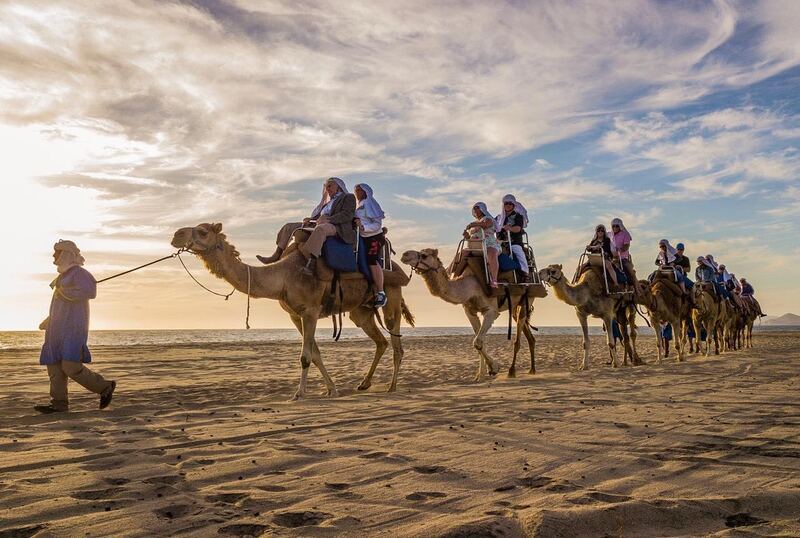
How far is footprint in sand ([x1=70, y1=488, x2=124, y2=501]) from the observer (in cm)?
427

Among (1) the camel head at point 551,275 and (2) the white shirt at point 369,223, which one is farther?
(1) the camel head at point 551,275

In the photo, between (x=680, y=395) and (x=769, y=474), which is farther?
(x=680, y=395)

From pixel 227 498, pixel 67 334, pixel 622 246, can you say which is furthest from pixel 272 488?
pixel 622 246

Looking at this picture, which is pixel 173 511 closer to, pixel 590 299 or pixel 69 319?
pixel 69 319

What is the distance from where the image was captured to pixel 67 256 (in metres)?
8.87

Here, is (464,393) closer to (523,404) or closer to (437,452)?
(523,404)

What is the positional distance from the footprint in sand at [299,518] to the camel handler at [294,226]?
7.45 meters

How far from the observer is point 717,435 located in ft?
20.5

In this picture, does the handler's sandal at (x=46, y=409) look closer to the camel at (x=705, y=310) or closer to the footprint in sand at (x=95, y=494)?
the footprint in sand at (x=95, y=494)

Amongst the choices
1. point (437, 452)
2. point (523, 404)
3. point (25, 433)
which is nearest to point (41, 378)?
point (25, 433)

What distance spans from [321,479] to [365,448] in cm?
106

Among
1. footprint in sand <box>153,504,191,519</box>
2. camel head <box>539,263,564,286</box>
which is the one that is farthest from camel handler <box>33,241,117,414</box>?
camel head <box>539,263,564,286</box>

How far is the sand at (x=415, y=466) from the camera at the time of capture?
3785 millimetres

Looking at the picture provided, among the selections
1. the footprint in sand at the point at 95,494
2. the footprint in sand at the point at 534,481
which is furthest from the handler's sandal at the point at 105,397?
the footprint in sand at the point at 534,481
